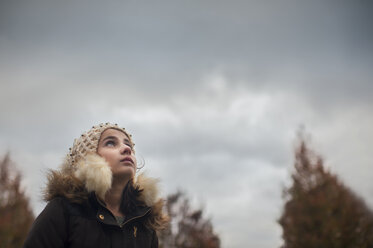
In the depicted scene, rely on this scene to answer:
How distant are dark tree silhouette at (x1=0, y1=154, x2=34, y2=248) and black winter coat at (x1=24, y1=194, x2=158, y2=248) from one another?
1686cm

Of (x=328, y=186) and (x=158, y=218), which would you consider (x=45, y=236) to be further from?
(x=328, y=186)

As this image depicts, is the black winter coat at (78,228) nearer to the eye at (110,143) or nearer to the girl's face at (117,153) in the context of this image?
the girl's face at (117,153)

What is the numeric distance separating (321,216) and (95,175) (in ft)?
35.8

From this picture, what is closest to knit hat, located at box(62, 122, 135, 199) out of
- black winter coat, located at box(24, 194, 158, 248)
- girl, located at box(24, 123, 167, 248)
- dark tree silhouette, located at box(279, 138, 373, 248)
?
girl, located at box(24, 123, 167, 248)

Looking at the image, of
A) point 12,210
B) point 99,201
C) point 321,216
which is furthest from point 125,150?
point 12,210

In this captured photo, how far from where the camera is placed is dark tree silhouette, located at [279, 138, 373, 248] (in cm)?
1132

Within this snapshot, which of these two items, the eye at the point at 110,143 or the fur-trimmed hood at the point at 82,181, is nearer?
the fur-trimmed hood at the point at 82,181

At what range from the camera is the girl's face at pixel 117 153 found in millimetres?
3166

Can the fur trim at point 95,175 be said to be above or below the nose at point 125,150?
below

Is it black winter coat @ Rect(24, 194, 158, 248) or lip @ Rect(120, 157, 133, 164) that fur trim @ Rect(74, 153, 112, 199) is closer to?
black winter coat @ Rect(24, 194, 158, 248)

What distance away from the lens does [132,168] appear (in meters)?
3.20

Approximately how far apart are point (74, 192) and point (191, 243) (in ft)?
67.6

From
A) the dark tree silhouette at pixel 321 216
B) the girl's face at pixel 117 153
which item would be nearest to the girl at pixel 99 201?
the girl's face at pixel 117 153

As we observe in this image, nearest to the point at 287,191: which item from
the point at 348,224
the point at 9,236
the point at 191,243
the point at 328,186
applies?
the point at 328,186
